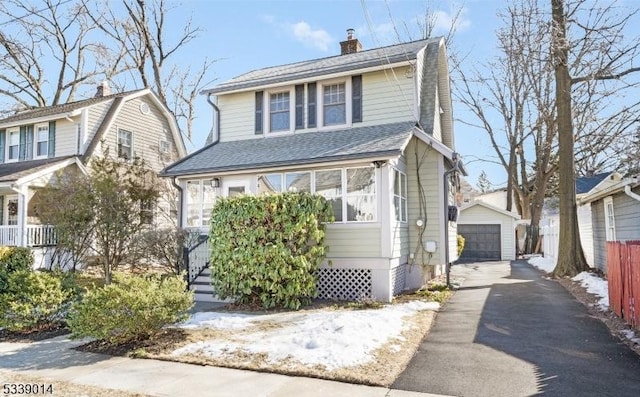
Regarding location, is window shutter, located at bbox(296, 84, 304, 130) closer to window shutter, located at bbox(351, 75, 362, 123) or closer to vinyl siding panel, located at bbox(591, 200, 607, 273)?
window shutter, located at bbox(351, 75, 362, 123)

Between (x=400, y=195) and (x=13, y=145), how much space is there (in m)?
19.3

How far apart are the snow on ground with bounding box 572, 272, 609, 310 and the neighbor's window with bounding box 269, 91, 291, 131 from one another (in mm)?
9517

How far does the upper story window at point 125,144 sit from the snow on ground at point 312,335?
1413 cm

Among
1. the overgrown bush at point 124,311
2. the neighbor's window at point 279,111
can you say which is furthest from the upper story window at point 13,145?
the overgrown bush at point 124,311

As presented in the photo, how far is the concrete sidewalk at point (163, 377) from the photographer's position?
15.5 ft

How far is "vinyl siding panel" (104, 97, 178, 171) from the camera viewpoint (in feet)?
66.1

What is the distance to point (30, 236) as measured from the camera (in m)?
16.5

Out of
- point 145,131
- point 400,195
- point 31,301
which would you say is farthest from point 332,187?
point 145,131

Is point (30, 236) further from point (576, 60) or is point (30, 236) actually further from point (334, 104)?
point (576, 60)

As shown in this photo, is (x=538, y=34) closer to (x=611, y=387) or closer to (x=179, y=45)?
(x=611, y=387)

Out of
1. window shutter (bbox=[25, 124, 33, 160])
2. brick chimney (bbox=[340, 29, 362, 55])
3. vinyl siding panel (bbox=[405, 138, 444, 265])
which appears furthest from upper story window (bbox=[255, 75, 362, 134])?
window shutter (bbox=[25, 124, 33, 160])

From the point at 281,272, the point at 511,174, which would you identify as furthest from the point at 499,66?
the point at 281,272

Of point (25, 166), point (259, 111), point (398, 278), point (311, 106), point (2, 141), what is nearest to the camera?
point (398, 278)

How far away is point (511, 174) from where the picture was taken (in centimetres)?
2988
